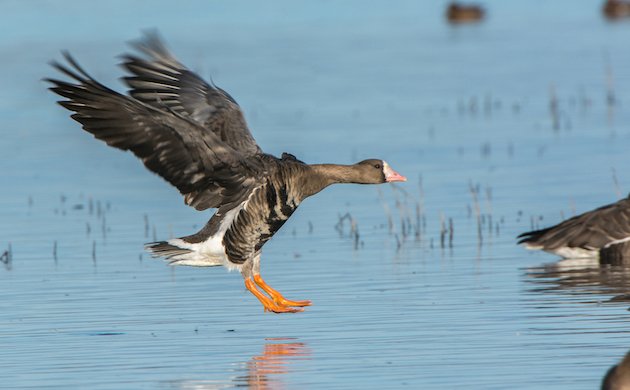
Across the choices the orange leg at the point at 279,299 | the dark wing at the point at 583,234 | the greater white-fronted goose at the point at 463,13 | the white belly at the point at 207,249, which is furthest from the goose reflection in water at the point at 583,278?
the greater white-fronted goose at the point at 463,13

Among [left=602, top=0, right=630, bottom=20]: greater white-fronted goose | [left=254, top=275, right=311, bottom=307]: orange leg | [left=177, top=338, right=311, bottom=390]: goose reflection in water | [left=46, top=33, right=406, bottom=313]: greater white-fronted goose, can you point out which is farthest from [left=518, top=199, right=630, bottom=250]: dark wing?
[left=602, top=0, right=630, bottom=20]: greater white-fronted goose

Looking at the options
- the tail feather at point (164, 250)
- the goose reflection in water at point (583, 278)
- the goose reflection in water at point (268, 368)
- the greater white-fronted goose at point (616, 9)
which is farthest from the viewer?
the greater white-fronted goose at point (616, 9)

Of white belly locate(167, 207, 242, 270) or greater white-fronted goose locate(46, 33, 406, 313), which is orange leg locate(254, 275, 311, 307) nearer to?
greater white-fronted goose locate(46, 33, 406, 313)

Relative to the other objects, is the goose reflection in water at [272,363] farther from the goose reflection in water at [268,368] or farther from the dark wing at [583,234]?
the dark wing at [583,234]

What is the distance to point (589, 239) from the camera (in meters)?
13.9

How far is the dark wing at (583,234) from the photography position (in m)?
13.8

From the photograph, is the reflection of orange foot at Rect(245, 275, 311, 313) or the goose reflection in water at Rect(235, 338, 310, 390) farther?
the reflection of orange foot at Rect(245, 275, 311, 313)

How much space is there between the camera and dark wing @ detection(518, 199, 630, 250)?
13.8m

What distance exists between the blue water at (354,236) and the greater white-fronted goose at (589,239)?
19cm

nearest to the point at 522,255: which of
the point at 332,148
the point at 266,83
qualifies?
the point at 332,148

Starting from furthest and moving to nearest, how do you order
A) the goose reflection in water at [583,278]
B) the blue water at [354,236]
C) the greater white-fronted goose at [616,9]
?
the greater white-fronted goose at [616,9] < the goose reflection in water at [583,278] < the blue water at [354,236]

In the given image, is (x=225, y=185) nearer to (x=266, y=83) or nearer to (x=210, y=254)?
(x=210, y=254)

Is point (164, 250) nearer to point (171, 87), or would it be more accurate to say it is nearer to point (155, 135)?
point (155, 135)

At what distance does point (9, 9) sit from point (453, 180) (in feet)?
103
